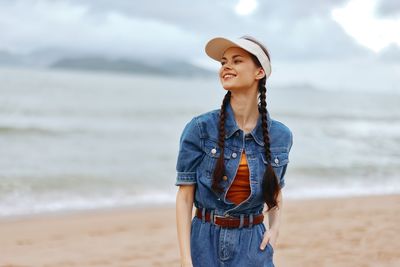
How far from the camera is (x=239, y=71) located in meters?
2.37

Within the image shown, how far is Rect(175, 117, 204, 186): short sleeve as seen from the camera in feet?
7.61

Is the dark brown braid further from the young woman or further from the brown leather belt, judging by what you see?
the brown leather belt

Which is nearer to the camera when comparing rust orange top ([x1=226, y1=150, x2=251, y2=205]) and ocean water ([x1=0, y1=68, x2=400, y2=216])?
rust orange top ([x1=226, y1=150, x2=251, y2=205])

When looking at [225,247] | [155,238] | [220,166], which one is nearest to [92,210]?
[155,238]

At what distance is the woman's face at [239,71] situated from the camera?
237 cm

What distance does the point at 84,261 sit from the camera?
6.13 meters

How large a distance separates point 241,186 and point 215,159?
0.15m

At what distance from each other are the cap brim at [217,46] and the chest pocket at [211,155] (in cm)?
39

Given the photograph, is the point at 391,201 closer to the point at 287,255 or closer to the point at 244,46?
the point at 287,255

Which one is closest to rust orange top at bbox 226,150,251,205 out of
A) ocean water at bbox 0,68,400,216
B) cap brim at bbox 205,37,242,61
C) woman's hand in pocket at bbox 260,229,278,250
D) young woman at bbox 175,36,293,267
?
young woman at bbox 175,36,293,267

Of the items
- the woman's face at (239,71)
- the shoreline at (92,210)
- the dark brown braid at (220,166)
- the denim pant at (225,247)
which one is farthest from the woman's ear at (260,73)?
the shoreline at (92,210)

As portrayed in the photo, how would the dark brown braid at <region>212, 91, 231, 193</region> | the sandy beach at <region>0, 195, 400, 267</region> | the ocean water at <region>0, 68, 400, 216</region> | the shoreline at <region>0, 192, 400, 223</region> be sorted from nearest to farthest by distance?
the dark brown braid at <region>212, 91, 231, 193</region> → the sandy beach at <region>0, 195, 400, 267</region> → the shoreline at <region>0, 192, 400, 223</region> → the ocean water at <region>0, 68, 400, 216</region>

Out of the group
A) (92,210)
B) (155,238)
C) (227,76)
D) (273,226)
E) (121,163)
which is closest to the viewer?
(227,76)

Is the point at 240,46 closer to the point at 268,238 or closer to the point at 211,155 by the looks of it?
the point at 211,155
